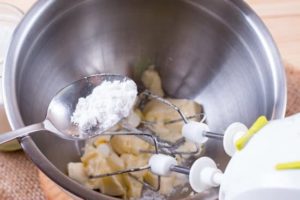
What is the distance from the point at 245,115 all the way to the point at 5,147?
0.31 meters

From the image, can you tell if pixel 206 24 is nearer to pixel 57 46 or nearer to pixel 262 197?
pixel 57 46

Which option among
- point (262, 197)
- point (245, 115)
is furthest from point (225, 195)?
point (245, 115)

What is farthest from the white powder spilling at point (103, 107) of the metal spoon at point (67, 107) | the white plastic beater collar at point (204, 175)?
the white plastic beater collar at point (204, 175)

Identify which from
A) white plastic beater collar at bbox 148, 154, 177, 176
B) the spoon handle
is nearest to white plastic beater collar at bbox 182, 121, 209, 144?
white plastic beater collar at bbox 148, 154, 177, 176

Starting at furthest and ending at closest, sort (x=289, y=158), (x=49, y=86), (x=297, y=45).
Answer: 1. (x=297, y=45)
2. (x=49, y=86)
3. (x=289, y=158)

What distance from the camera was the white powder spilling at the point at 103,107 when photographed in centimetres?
55

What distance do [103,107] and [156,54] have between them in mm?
152

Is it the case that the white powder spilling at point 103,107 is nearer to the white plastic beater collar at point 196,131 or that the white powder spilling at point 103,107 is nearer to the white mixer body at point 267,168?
the white plastic beater collar at point 196,131

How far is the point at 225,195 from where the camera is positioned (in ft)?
1.32

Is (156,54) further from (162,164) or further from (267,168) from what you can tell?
(267,168)

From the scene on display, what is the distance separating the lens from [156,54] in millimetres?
→ 679

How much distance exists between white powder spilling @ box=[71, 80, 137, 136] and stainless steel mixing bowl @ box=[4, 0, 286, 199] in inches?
1.9

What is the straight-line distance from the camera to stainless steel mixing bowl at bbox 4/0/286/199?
55 cm

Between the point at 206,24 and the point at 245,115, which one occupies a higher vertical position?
the point at 206,24
